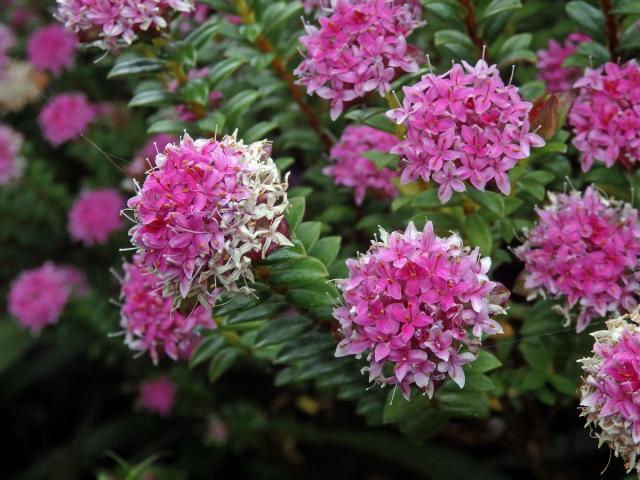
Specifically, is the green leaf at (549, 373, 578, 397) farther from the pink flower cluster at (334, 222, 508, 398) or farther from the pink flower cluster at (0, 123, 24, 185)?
the pink flower cluster at (0, 123, 24, 185)

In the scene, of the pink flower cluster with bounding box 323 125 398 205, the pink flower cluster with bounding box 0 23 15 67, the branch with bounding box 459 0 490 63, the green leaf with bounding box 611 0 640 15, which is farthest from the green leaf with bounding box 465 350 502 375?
the pink flower cluster with bounding box 0 23 15 67

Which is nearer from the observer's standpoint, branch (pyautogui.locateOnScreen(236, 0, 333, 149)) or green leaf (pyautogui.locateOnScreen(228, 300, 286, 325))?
green leaf (pyautogui.locateOnScreen(228, 300, 286, 325))

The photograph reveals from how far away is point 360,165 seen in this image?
1.74 m

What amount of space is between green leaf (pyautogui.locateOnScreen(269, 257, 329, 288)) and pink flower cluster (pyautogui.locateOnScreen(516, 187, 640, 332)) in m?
0.41

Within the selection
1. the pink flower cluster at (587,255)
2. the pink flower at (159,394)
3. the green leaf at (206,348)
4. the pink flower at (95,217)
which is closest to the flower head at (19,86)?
the pink flower at (95,217)

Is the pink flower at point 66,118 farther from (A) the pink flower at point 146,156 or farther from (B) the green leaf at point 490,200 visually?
(B) the green leaf at point 490,200

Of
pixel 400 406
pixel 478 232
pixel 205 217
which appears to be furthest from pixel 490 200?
pixel 205 217

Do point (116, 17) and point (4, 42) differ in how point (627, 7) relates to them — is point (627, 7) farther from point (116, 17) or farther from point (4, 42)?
point (4, 42)

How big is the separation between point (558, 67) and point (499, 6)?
1.24ft

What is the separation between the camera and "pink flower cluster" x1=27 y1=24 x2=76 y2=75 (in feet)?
9.09

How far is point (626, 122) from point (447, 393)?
0.59 metres

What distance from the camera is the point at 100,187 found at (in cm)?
276

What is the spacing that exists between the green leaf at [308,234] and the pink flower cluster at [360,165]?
341mm

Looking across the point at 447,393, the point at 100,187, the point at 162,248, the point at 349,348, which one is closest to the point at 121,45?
the point at 162,248
